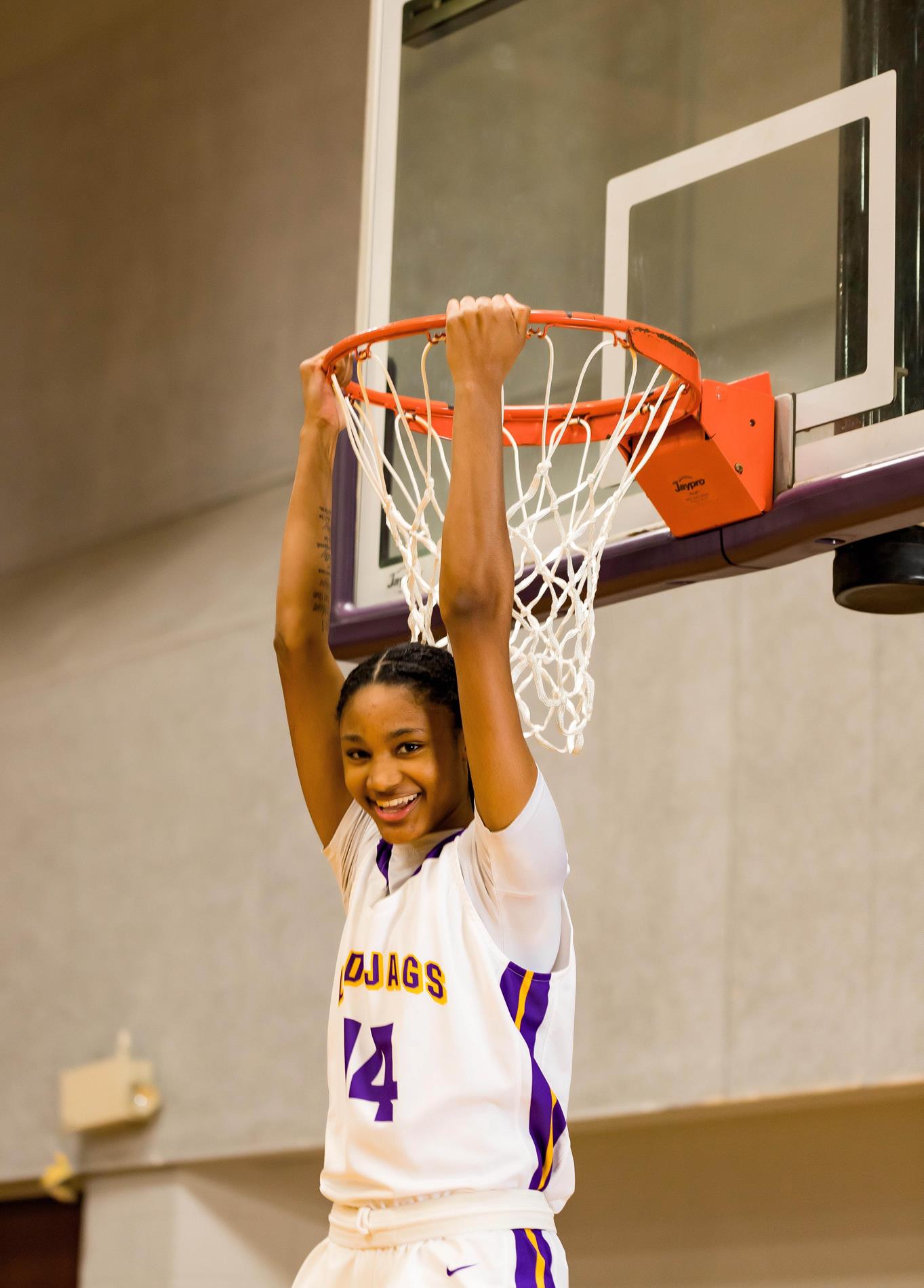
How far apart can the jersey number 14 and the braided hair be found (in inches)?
13.3

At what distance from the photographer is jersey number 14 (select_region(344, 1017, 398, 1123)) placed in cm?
218

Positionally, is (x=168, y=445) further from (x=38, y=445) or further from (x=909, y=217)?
(x=909, y=217)

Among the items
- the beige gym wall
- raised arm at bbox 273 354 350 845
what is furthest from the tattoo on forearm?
the beige gym wall

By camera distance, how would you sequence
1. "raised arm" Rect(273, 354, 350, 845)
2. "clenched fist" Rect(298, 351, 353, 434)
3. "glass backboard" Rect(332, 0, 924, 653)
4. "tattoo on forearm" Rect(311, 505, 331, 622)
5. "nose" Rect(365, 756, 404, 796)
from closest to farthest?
"nose" Rect(365, 756, 404, 796) < "raised arm" Rect(273, 354, 350, 845) < "tattoo on forearm" Rect(311, 505, 331, 622) < "clenched fist" Rect(298, 351, 353, 434) < "glass backboard" Rect(332, 0, 924, 653)

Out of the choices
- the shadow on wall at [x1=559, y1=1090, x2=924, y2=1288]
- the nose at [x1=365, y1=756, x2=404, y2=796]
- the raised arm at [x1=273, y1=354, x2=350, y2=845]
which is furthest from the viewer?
the shadow on wall at [x1=559, y1=1090, x2=924, y2=1288]

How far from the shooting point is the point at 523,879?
2199 mm

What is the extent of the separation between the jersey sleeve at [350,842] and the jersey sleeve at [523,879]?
243 mm

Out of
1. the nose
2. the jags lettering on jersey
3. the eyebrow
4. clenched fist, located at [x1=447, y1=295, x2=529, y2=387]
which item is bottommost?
the jags lettering on jersey

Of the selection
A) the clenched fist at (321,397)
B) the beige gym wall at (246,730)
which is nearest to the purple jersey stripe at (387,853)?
the clenched fist at (321,397)

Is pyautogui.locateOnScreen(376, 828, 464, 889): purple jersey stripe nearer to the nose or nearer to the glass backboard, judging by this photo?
the nose

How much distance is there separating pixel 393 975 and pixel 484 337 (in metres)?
0.84

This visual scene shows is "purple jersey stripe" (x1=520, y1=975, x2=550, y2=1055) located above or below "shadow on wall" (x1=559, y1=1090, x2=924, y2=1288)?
above

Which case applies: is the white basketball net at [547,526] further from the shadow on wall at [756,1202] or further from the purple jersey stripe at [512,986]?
the shadow on wall at [756,1202]

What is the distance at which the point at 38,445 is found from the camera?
25.8 ft
